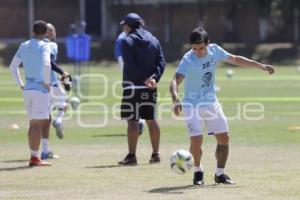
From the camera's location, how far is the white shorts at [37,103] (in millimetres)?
14203

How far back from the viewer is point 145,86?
14.6 meters

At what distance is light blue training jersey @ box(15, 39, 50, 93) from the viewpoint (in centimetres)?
1416

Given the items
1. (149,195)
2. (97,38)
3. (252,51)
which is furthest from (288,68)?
(149,195)

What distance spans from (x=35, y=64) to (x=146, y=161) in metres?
2.30

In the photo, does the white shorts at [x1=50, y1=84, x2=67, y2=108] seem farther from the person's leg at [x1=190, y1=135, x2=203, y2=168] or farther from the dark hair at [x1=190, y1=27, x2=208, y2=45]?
the dark hair at [x1=190, y1=27, x2=208, y2=45]

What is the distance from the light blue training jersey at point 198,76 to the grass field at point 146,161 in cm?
107

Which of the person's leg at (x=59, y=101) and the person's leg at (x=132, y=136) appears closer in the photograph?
the person's leg at (x=132, y=136)

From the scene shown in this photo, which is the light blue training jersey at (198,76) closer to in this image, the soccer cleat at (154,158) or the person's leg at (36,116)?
the soccer cleat at (154,158)

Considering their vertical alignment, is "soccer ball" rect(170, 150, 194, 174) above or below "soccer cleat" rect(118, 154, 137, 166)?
above

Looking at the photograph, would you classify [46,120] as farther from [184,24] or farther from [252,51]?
[184,24]

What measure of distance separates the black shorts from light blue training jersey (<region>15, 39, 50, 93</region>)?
126cm

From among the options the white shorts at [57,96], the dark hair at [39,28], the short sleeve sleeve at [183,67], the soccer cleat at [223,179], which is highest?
the dark hair at [39,28]

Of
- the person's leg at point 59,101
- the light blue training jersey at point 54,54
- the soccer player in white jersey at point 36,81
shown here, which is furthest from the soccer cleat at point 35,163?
the person's leg at point 59,101

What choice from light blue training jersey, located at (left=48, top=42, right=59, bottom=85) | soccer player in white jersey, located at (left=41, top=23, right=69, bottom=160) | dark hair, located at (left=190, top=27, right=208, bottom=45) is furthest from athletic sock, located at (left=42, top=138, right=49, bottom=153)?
dark hair, located at (left=190, top=27, right=208, bottom=45)
